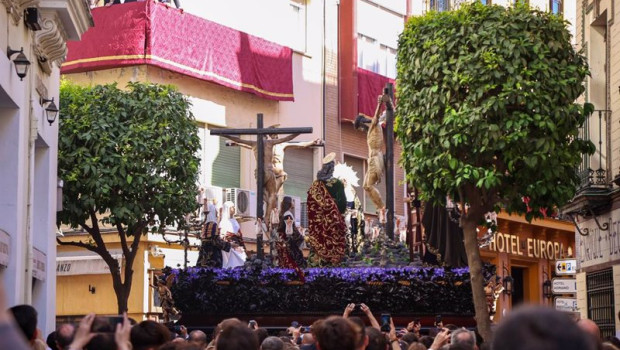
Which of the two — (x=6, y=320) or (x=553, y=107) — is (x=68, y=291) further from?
(x=6, y=320)

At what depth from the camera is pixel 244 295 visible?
2259 cm

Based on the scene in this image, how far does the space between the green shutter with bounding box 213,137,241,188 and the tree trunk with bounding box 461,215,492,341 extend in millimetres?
18440

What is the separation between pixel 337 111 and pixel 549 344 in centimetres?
4123

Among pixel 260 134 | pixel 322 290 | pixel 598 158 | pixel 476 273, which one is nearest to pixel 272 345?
pixel 476 273

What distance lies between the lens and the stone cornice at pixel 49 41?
1966cm

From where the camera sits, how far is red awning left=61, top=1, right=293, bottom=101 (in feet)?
117

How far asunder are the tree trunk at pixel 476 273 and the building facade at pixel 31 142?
666cm

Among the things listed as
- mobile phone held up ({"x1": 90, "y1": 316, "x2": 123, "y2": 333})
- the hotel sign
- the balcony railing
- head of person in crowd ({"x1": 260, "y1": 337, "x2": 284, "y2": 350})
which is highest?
the balcony railing

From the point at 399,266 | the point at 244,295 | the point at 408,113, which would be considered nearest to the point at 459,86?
the point at 408,113

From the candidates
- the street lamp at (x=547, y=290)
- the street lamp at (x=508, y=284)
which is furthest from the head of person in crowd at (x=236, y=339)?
the street lamp at (x=547, y=290)

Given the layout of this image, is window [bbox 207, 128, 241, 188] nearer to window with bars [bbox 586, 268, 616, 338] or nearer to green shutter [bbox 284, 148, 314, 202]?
green shutter [bbox 284, 148, 314, 202]

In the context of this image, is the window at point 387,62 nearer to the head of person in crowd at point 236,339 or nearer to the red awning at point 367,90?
the red awning at point 367,90

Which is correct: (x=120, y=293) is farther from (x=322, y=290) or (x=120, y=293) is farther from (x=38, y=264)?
(x=322, y=290)

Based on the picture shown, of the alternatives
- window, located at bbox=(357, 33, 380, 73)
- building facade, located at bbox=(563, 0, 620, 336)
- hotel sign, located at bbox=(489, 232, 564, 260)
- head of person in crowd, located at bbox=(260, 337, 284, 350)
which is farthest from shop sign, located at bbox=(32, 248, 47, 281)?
window, located at bbox=(357, 33, 380, 73)
